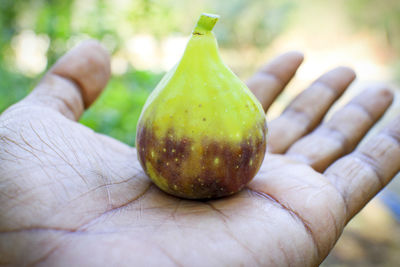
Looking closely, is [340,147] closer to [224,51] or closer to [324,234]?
[324,234]

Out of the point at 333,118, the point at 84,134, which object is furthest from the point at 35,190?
the point at 333,118

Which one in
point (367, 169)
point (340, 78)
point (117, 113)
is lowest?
point (117, 113)

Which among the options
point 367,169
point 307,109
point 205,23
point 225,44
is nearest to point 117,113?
point 307,109

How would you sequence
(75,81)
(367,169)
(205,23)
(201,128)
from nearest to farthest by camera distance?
(201,128), (205,23), (367,169), (75,81)

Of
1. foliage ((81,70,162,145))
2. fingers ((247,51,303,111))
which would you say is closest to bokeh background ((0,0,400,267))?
foliage ((81,70,162,145))

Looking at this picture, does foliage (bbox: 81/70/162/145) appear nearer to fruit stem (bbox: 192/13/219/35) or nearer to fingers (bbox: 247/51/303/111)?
fingers (bbox: 247/51/303/111)

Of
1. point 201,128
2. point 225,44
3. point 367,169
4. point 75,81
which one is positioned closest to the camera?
point 201,128

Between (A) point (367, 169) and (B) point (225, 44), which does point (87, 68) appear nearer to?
(A) point (367, 169)
